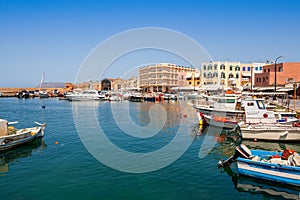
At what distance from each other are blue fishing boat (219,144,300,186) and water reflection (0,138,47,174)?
13.2 m

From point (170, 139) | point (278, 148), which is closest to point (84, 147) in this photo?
point (170, 139)

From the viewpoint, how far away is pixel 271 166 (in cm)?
1193

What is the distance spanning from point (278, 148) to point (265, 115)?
4959mm

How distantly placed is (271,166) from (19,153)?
1596cm

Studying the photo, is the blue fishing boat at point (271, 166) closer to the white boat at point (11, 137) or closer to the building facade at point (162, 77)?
the white boat at point (11, 137)

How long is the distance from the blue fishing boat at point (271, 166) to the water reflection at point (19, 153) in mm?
13151

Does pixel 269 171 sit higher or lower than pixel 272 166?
lower

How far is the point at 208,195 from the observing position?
1075 cm

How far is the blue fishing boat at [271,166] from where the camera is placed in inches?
452

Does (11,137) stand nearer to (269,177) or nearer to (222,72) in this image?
(269,177)

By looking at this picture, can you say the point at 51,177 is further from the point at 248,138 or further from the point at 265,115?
the point at 265,115

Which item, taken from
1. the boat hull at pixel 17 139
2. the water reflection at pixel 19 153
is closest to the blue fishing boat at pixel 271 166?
the water reflection at pixel 19 153

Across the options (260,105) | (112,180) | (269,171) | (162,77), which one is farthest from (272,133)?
(162,77)

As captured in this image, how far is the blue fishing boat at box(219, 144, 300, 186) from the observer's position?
37.6ft
